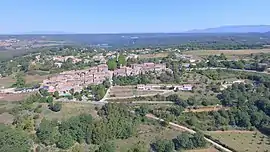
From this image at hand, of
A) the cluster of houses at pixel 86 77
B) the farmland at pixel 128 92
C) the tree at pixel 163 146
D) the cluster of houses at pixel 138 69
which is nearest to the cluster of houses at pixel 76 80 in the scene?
the cluster of houses at pixel 86 77

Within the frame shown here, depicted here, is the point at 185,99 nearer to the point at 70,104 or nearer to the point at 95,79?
the point at 70,104

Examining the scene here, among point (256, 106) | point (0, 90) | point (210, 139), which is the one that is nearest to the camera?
point (210, 139)

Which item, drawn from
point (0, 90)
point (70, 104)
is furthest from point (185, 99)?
point (0, 90)

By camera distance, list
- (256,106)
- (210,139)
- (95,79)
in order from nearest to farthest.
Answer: (210,139)
(256,106)
(95,79)

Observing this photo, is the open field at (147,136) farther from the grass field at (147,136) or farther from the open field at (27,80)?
the open field at (27,80)

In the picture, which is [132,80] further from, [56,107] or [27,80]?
[27,80]

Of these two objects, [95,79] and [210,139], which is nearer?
[210,139]
